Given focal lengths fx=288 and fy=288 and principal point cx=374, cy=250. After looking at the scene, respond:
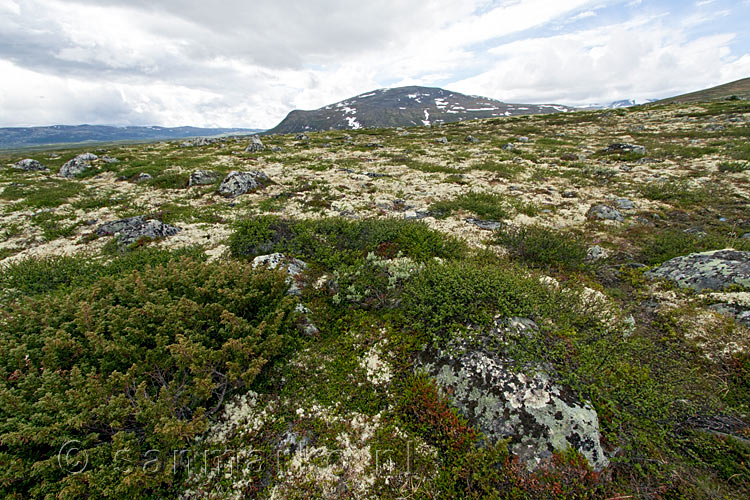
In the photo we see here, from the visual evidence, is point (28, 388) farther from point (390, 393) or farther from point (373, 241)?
point (373, 241)

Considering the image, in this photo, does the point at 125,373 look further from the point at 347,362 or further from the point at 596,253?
the point at 596,253

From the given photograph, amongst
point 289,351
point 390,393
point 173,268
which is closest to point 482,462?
point 390,393

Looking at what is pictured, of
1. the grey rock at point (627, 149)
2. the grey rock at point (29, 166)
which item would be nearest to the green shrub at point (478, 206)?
the grey rock at point (627, 149)

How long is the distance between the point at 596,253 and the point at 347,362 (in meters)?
10.3

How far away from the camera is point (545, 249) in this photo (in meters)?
10.7

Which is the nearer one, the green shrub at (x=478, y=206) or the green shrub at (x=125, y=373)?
the green shrub at (x=125, y=373)

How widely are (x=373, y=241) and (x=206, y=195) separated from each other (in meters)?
13.9

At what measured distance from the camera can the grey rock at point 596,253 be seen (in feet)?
34.9

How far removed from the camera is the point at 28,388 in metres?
4.54

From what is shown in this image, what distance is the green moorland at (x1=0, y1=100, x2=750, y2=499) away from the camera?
414 cm

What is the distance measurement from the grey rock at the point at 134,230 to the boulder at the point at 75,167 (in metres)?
19.4

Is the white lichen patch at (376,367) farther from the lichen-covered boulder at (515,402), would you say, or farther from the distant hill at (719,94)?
the distant hill at (719,94)

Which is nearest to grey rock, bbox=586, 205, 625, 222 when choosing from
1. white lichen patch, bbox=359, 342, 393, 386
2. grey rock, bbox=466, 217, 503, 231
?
grey rock, bbox=466, 217, 503, 231

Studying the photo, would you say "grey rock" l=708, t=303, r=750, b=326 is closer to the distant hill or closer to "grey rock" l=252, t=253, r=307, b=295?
"grey rock" l=252, t=253, r=307, b=295
